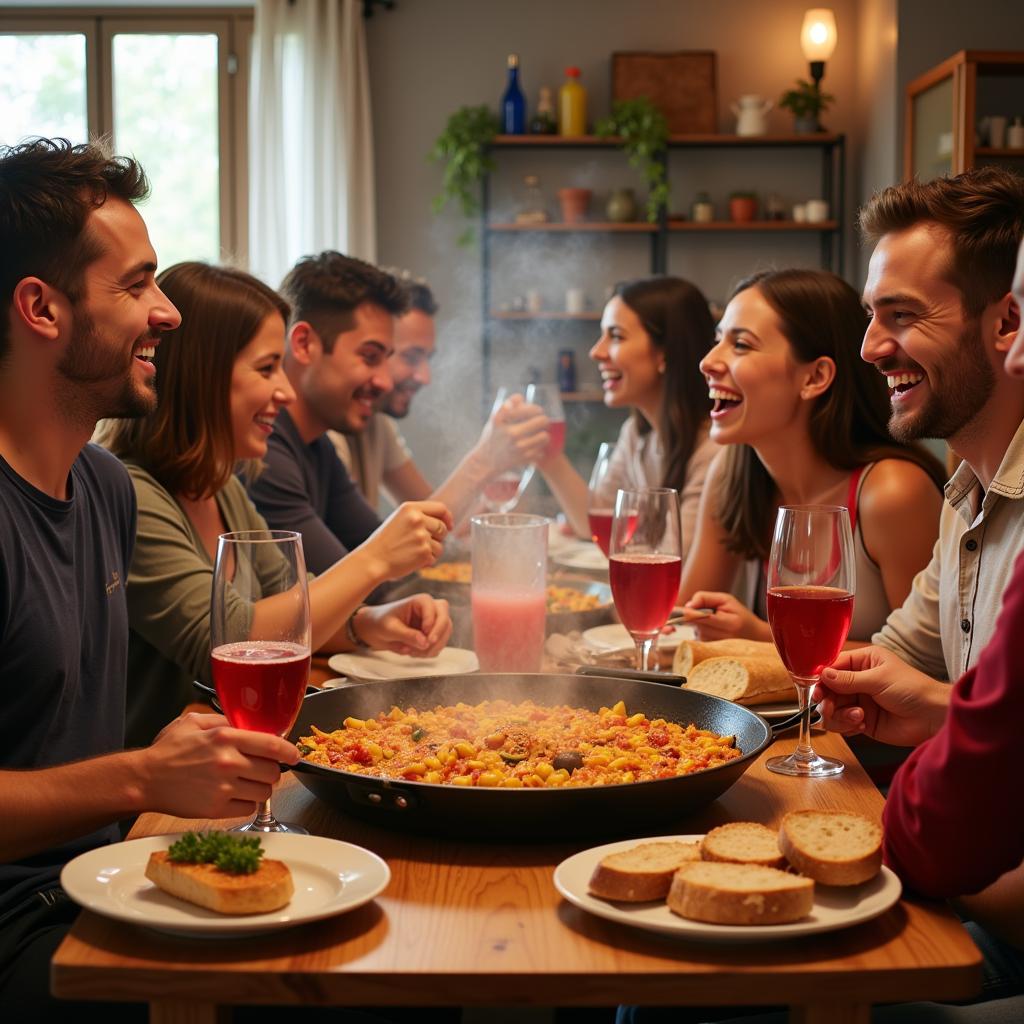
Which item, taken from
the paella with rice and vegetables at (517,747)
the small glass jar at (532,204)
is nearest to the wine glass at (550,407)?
the paella with rice and vegetables at (517,747)

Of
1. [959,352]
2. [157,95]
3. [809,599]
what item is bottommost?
[809,599]

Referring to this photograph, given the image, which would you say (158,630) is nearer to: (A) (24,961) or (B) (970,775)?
(A) (24,961)

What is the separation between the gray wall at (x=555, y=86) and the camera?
670cm

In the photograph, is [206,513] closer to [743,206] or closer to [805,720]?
[805,720]

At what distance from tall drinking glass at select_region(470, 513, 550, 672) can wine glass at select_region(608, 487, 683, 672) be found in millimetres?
122

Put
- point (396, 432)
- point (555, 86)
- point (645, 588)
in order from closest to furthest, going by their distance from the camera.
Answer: point (645, 588)
point (396, 432)
point (555, 86)

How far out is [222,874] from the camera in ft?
3.23

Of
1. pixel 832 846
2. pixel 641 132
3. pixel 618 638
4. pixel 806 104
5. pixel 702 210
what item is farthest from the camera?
pixel 702 210

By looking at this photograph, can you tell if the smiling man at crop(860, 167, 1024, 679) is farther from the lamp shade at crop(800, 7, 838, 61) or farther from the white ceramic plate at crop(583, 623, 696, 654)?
the lamp shade at crop(800, 7, 838, 61)

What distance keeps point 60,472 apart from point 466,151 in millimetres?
5139

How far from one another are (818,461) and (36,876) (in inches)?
66.5

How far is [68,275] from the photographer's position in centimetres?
159

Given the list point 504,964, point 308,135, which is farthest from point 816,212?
point 504,964

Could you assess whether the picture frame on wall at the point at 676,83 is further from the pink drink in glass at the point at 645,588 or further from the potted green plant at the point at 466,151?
the pink drink in glass at the point at 645,588
